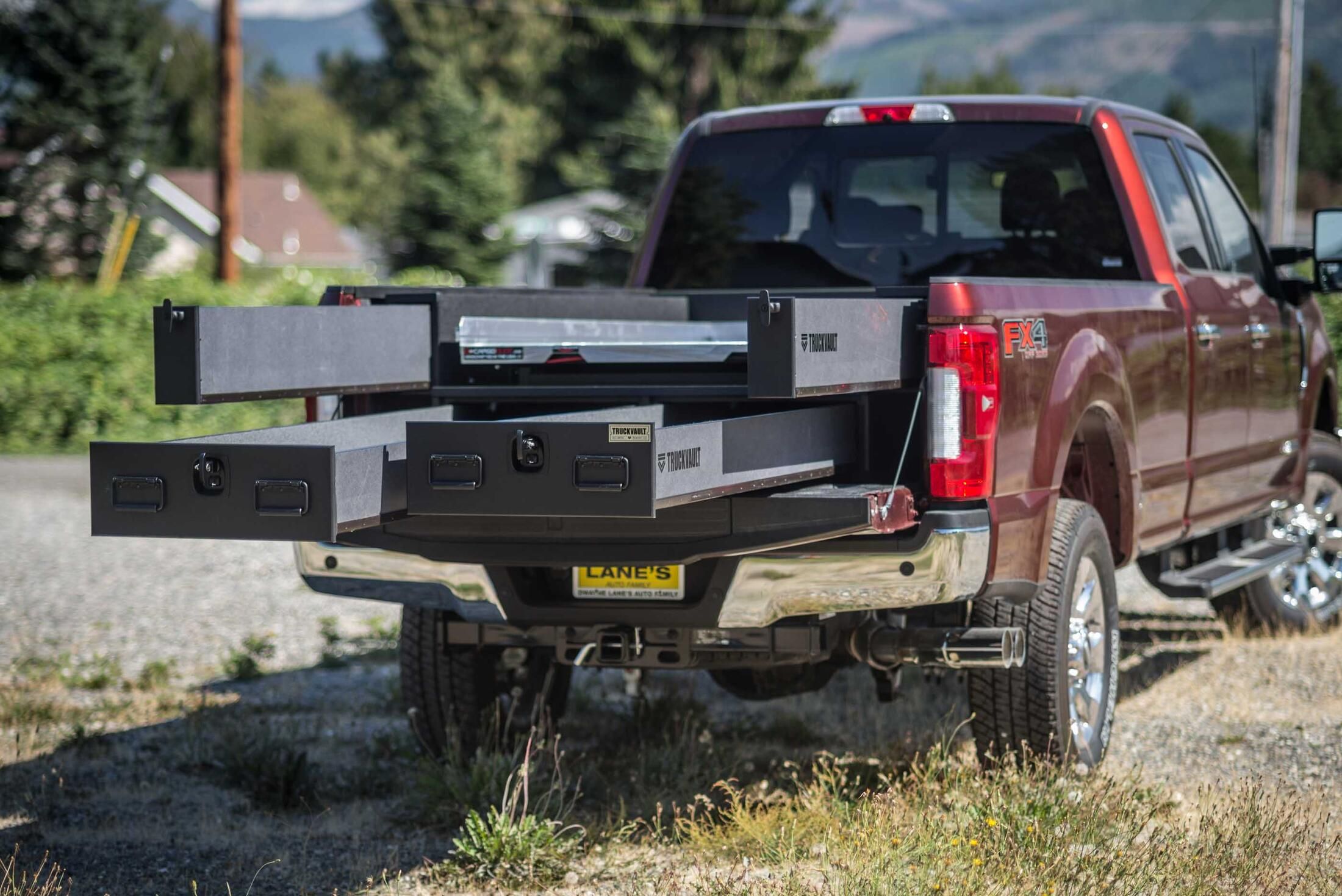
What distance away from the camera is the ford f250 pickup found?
13.2ft

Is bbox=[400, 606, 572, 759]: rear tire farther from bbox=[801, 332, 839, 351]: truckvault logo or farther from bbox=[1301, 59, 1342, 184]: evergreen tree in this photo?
bbox=[1301, 59, 1342, 184]: evergreen tree

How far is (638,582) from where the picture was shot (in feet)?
16.5

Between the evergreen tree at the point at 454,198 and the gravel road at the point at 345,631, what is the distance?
26.4 metres

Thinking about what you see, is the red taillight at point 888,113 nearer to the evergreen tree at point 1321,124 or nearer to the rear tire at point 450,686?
the rear tire at point 450,686

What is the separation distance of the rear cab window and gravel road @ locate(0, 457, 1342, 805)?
1.78 m

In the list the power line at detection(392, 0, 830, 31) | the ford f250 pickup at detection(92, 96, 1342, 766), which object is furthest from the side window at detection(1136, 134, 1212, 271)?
the power line at detection(392, 0, 830, 31)

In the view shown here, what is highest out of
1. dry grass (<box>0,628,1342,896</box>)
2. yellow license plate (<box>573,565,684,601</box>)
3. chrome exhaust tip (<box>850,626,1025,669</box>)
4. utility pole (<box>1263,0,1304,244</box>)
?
utility pole (<box>1263,0,1304,244</box>)

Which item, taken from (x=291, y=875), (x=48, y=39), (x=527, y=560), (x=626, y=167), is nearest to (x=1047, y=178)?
(x=527, y=560)

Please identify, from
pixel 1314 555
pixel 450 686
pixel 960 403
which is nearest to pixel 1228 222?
pixel 1314 555

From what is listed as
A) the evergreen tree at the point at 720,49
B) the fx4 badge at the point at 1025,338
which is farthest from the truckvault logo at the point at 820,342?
the evergreen tree at the point at 720,49

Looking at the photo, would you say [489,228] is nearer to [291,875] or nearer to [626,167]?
[626,167]

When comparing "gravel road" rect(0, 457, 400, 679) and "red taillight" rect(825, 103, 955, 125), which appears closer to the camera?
"red taillight" rect(825, 103, 955, 125)

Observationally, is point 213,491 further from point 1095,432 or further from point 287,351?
point 1095,432

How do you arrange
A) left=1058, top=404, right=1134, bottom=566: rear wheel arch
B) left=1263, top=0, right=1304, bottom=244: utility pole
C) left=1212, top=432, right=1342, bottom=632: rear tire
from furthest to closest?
left=1263, top=0, right=1304, bottom=244: utility pole
left=1212, top=432, right=1342, bottom=632: rear tire
left=1058, top=404, right=1134, bottom=566: rear wheel arch
